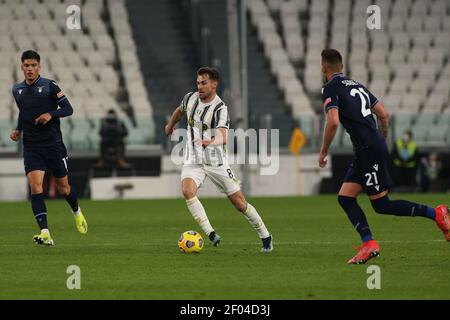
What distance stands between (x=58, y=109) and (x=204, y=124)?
208 cm

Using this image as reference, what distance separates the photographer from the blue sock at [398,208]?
1194cm

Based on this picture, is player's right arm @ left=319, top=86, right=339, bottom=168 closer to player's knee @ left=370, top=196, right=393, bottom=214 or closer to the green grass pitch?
player's knee @ left=370, top=196, right=393, bottom=214

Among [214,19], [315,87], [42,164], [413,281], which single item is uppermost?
[214,19]

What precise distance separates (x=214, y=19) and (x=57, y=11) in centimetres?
484

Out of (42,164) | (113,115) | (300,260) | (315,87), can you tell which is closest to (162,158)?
(113,115)

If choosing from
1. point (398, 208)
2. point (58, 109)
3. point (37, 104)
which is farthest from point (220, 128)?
point (37, 104)

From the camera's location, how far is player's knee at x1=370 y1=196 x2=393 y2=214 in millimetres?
11914

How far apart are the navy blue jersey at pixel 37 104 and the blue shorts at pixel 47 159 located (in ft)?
0.24

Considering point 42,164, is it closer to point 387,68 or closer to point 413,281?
point 413,281

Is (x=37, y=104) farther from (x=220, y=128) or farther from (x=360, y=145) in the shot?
(x=360, y=145)

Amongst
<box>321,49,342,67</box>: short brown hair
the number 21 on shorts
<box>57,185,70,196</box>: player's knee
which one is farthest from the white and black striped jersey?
<box>57,185,70,196</box>: player's knee

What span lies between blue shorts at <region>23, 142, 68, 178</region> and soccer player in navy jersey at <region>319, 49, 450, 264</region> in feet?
13.7
